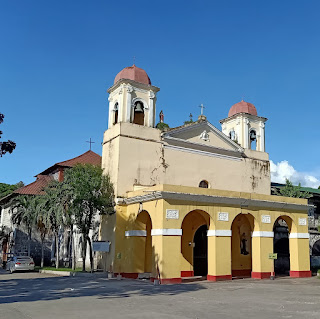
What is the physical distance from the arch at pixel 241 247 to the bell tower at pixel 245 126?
7175 mm

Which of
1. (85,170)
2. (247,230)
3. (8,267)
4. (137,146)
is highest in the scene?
(137,146)

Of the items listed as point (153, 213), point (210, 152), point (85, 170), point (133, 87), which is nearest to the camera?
point (153, 213)

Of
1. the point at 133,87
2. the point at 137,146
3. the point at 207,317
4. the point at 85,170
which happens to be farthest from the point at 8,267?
the point at 207,317

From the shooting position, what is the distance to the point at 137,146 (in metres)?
24.8

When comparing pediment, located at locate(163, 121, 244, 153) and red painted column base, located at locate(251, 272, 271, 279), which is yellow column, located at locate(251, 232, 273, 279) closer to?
red painted column base, located at locate(251, 272, 271, 279)

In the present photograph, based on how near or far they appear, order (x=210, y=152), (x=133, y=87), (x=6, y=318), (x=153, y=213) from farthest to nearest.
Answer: (x=210, y=152) → (x=133, y=87) → (x=153, y=213) → (x=6, y=318)

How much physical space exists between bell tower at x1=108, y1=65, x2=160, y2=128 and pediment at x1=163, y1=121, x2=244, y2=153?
171 cm

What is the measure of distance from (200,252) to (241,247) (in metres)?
2.99

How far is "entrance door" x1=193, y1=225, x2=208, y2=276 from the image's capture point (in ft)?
80.3

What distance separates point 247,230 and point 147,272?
7.48 meters

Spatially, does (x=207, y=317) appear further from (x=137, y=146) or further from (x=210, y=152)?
(x=210, y=152)

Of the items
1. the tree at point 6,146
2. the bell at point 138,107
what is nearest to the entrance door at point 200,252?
the bell at point 138,107

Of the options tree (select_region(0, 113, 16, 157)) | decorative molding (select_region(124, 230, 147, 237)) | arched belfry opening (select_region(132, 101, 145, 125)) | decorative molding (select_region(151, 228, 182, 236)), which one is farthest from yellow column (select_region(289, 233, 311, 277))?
tree (select_region(0, 113, 16, 157))

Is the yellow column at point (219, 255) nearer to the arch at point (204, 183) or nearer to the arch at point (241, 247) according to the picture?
the arch at point (241, 247)
